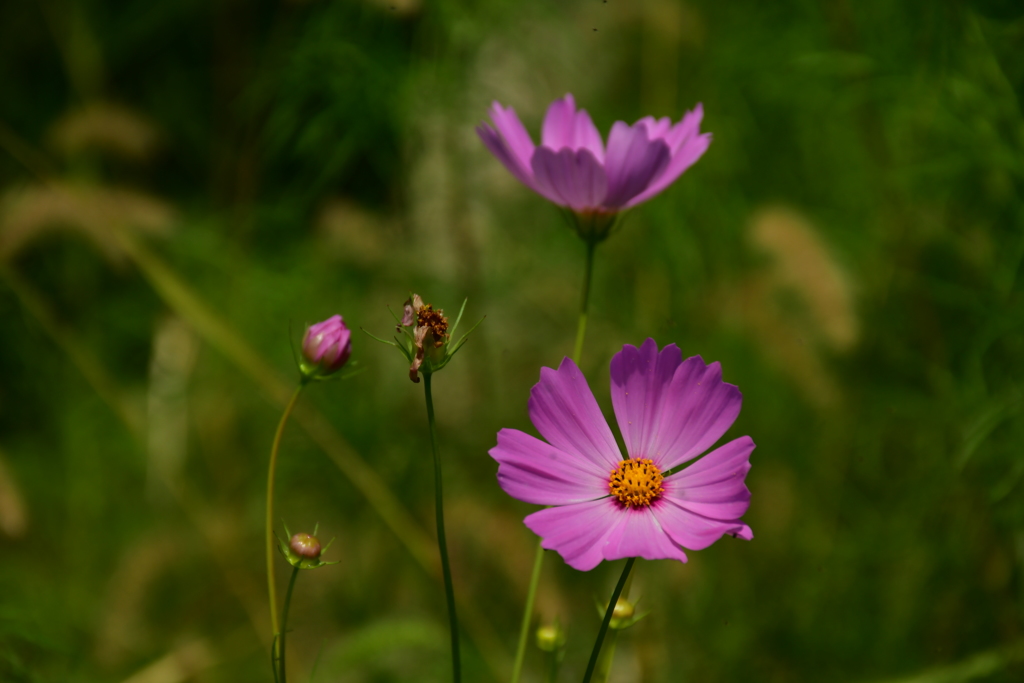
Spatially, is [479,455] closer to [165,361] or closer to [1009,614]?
[165,361]

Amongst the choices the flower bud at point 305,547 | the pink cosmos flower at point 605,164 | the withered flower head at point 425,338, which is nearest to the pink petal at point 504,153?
the pink cosmos flower at point 605,164

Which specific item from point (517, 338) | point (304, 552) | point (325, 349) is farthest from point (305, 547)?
point (517, 338)

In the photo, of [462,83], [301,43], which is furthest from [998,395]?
[301,43]

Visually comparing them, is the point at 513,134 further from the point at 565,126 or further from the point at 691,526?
the point at 691,526

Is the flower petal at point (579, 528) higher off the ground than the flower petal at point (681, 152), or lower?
lower

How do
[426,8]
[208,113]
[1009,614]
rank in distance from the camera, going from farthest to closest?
[208,113], [426,8], [1009,614]

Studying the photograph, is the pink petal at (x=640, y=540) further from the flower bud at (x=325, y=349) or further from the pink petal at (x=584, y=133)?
the pink petal at (x=584, y=133)

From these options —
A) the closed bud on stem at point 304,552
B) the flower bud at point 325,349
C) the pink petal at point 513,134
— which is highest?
the pink petal at point 513,134

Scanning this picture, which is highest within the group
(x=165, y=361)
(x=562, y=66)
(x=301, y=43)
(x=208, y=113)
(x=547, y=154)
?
(x=208, y=113)
